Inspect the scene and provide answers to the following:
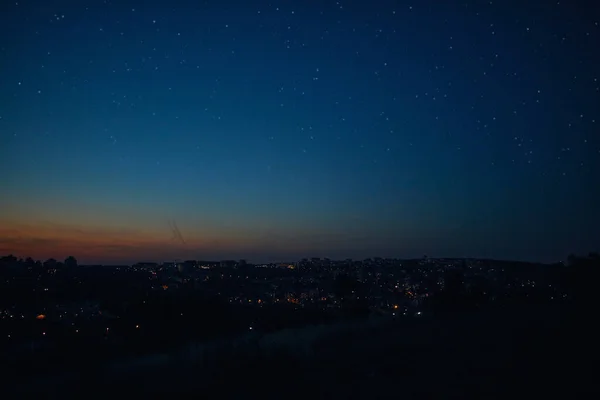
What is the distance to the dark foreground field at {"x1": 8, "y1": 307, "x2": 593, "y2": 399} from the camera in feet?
27.2

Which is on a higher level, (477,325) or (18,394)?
(477,325)

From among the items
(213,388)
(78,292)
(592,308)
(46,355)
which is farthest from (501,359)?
(78,292)

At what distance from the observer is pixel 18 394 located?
14820 mm

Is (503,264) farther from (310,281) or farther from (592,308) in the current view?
(592,308)

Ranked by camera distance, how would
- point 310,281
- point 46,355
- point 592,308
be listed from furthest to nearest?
point 310,281 < point 46,355 < point 592,308

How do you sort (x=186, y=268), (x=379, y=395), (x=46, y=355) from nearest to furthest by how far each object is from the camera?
(x=379, y=395), (x=46, y=355), (x=186, y=268)

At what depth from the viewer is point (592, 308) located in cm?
1617

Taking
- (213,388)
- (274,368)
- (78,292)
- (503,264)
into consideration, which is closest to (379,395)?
(274,368)

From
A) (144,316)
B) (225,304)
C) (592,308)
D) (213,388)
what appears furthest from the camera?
(225,304)

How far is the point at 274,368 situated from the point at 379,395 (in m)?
3.13

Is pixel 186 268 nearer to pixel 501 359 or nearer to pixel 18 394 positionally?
pixel 18 394

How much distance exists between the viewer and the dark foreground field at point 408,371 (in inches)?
326

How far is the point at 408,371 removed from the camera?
10.3m

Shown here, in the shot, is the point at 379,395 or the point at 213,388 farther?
the point at 213,388
